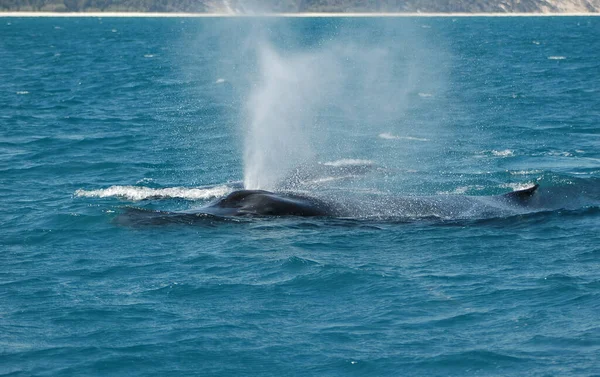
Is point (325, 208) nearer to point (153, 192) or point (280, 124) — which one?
point (153, 192)

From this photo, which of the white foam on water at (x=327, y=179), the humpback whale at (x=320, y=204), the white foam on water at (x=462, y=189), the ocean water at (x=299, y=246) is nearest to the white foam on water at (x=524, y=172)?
the ocean water at (x=299, y=246)

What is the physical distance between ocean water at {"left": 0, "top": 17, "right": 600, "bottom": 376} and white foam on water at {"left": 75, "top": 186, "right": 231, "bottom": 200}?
107 millimetres

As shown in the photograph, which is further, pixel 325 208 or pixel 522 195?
pixel 522 195

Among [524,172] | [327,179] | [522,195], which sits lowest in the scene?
[524,172]

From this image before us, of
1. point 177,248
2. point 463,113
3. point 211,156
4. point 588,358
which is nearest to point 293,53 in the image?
point 463,113

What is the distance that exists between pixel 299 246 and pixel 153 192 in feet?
22.8

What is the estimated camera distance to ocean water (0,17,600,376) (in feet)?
47.2

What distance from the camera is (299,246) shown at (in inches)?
765

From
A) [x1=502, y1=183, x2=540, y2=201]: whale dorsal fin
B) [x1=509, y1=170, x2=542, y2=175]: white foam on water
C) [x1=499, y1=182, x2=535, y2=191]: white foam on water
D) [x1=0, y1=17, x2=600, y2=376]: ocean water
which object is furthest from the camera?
[x1=509, y1=170, x2=542, y2=175]: white foam on water

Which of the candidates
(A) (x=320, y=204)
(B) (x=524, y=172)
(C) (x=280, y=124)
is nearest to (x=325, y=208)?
(A) (x=320, y=204)

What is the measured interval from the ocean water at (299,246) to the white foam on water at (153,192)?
0.35ft

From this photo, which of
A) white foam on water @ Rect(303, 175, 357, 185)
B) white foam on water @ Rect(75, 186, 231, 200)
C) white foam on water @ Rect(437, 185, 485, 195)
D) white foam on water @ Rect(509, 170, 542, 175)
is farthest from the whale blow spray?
white foam on water @ Rect(509, 170, 542, 175)

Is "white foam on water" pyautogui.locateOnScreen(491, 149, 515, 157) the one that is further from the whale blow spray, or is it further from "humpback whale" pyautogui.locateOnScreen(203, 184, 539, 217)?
"humpback whale" pyautogui.locateOnScreen(203, 184, 539, 217)

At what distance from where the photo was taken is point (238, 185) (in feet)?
85.2
